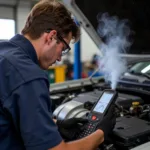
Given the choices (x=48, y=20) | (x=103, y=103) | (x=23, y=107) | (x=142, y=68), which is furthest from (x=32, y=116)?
(x=142, y=68)

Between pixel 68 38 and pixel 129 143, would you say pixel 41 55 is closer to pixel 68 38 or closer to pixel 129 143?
pixel 68 38

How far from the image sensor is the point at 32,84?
84cm

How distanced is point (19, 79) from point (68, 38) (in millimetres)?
368

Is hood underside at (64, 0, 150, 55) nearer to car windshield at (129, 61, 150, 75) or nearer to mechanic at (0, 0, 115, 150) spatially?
car windshield at (129, 61, 150, 75)

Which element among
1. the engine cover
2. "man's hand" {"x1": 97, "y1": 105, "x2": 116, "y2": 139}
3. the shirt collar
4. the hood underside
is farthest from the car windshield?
the shirt collar

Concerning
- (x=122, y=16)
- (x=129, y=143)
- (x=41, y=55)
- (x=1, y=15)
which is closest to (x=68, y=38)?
(x=41, y=55)

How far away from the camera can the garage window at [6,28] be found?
5879 millimetres

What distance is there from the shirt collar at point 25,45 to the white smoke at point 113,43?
3.27 feet

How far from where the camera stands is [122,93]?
1.91 metres

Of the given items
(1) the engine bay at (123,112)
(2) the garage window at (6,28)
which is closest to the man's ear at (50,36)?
(1) the engine bay at (123,112)

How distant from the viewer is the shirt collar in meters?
0.97

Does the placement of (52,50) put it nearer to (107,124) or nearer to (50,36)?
(50,36)

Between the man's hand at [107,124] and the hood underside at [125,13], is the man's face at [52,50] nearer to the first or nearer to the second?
the man's hand at [107,124]

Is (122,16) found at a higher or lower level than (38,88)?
higher
